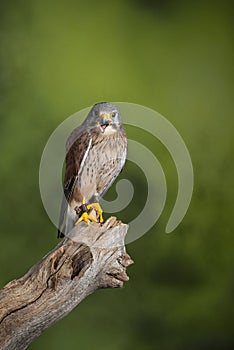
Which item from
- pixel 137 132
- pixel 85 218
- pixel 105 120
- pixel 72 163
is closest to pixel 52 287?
pixel 85 218

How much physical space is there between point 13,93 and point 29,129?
19 cm

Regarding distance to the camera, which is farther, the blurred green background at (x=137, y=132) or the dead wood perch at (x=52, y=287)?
the blurred green background at (x=137, y=132)

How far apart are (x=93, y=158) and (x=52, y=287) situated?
1.76 ft

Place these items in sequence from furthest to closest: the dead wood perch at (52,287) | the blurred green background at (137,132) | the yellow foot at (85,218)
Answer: the blurred green background at (137,132)
the yellow foot at (85,218)
the dead wood perch at (52,287)

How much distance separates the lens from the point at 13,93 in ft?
10.3

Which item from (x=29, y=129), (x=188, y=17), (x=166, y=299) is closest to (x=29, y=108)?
(x=29, y=129)

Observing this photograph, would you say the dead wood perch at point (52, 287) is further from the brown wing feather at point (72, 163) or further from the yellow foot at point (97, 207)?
the brown wing feather at point (72, 163)

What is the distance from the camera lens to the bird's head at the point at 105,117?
7.61ft

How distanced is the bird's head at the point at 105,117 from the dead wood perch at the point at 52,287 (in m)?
0.44

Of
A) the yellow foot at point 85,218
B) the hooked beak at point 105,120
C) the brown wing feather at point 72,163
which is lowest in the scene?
the yellow foot at point 85,218

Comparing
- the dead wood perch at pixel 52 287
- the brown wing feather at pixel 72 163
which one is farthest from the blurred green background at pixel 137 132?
the dead wood perch at pixel 52 287

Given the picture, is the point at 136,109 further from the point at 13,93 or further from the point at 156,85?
the point at 13,93

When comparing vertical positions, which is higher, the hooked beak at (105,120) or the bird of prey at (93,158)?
the hooked beak at (105,120)

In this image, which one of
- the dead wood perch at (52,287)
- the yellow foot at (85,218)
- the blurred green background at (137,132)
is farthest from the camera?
the blurred green background at (137,132)
